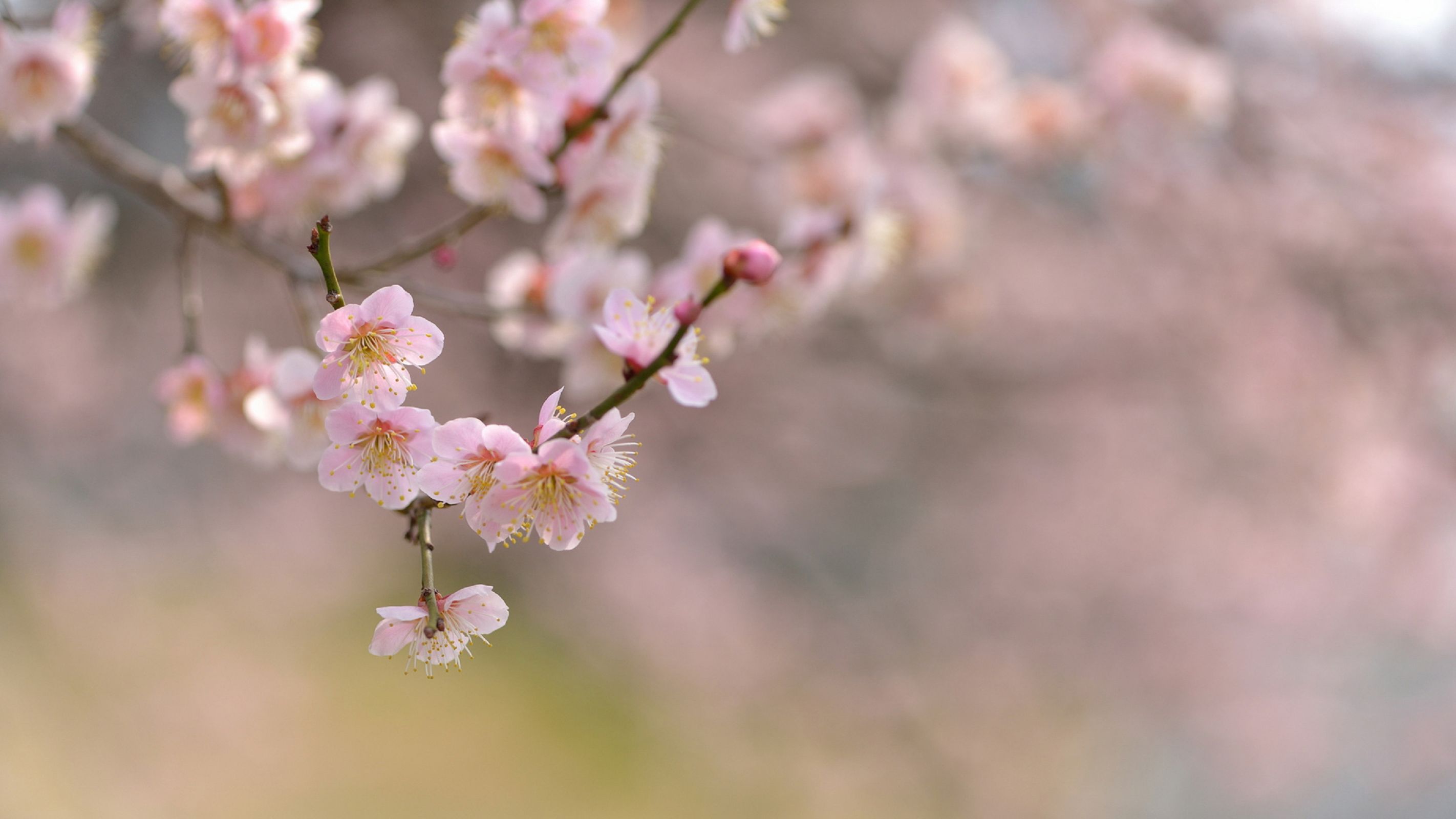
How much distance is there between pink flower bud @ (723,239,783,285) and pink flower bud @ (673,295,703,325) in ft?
0.13

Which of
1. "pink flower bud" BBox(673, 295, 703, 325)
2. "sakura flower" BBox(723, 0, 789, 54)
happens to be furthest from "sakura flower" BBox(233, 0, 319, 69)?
"pink flower bud" BBox(673, 295, 703, 325)

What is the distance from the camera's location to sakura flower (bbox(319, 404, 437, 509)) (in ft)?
2.16

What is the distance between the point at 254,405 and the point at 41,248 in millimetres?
861

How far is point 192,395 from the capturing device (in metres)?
1.15

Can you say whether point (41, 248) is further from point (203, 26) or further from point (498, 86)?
point (498, 86)

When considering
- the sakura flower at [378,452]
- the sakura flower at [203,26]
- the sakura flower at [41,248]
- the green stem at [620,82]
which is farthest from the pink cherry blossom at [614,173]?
the sakura flower at [41,248]

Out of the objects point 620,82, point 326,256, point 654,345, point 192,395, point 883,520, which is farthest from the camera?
point 883,520

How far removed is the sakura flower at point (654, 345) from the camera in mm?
724

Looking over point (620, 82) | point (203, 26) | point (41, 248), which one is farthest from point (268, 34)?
point (41, 248)

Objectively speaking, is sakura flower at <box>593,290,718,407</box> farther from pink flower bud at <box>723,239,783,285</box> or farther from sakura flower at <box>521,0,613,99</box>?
sakura flower at <box>521,0,613,99</box>

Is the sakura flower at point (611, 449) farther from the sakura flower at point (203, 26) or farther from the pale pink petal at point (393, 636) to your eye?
the sakura flower at point (203, 26)

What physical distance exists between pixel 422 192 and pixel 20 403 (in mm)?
3832

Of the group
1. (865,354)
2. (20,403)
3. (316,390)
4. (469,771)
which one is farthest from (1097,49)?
(20,403)

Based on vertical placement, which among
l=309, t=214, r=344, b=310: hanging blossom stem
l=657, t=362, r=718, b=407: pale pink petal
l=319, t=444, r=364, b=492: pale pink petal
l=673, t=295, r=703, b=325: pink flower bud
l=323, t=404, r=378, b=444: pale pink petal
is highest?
l=673, t=295, r=703, b=325: pink flower bud
